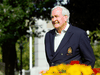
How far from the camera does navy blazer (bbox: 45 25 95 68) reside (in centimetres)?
274

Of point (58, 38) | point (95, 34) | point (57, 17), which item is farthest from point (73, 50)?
point (95, 34)

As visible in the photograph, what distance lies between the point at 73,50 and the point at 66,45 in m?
0.13

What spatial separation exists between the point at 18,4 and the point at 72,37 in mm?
8200

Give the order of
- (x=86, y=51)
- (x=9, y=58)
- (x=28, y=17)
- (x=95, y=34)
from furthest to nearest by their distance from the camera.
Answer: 1. (x=9, y=58)
2. (x=28, y=17)
3. (x=95, y=34)
4. (x=86, y=51)

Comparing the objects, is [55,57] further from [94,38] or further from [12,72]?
[12,72]

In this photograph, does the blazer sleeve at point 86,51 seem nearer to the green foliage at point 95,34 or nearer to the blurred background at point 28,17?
the blurred background at point 28,17

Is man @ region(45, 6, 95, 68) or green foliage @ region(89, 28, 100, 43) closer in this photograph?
man @ region(45, 6, 95, 68)

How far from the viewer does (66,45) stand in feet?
9.21

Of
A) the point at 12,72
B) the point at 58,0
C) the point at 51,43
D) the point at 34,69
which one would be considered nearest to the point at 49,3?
the point at 58,0

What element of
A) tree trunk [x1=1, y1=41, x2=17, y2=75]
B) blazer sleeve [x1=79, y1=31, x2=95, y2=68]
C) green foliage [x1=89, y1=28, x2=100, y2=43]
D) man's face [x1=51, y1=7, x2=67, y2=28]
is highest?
man's face [x1=51, y1=7, x2=67, y2=28]

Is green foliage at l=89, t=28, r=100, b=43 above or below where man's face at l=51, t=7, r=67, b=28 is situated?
below

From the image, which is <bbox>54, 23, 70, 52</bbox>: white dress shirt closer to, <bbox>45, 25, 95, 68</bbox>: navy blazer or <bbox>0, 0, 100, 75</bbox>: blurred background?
<bbox>45, 25, 95, 68</bbox>: navy blazer

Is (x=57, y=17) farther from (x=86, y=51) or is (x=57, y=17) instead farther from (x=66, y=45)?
(x=86, y=51)

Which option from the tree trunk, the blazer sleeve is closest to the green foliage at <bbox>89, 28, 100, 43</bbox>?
the tree trunk
